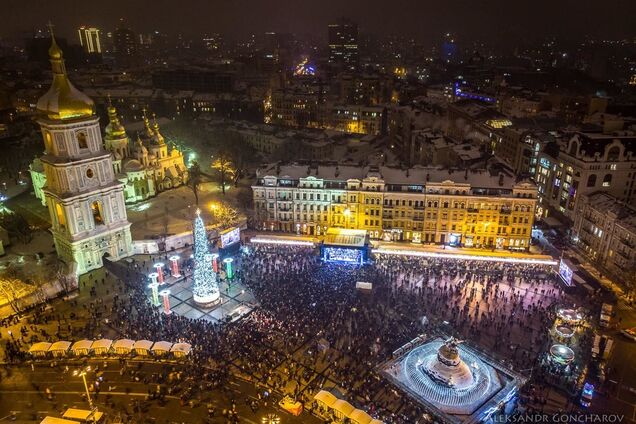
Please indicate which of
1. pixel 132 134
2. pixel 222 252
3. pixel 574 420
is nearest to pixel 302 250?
pixel 222 252

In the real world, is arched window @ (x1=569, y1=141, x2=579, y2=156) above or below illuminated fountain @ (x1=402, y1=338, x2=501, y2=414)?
above

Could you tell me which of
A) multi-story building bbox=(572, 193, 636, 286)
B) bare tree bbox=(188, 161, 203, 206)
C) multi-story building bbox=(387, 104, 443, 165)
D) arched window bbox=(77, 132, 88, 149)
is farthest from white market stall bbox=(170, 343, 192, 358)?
multi-story building bbox=(387, 104, 443, 165)

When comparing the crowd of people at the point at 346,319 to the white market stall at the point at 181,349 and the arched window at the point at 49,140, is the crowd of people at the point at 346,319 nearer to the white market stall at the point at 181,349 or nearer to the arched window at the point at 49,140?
the white market stall at the point at 181,349

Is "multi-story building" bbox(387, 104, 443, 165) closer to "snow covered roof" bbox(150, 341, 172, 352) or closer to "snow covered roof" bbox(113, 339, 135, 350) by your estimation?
"snow covered roof" bbox(150, 341, 172, 352)

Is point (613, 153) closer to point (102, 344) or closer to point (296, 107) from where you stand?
point (102, 344)

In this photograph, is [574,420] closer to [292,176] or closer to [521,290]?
[521,290]
